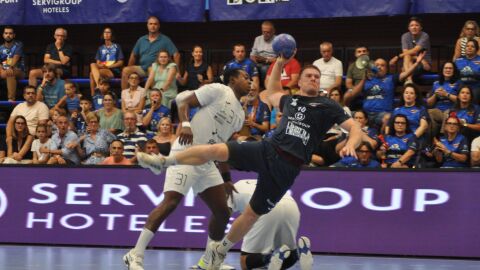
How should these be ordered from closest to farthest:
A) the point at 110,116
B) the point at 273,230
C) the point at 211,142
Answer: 1. the point at 273,230
2. the point at 211,142
3. the point at 110,116

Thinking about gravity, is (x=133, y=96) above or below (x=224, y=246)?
above

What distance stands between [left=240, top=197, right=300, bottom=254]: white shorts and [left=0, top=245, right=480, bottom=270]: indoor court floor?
105cm

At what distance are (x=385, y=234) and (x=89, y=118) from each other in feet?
21.5

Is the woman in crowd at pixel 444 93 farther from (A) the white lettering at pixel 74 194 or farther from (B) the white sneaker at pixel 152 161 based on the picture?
(B) the white sneaker at pixel 152 161

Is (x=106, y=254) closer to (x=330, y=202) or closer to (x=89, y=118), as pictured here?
(x=330, y=202)

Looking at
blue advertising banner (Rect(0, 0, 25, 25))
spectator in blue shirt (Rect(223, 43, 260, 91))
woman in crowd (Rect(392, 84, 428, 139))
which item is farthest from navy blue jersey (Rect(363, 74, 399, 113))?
blue advertising banner (Rect(0, 0, 25, 25))

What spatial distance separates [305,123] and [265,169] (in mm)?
651

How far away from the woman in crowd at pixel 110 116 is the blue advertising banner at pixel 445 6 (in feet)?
19.7

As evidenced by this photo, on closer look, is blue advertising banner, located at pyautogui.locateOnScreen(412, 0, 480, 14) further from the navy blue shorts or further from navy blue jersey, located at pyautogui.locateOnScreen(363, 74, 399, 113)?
the navy blue shorts

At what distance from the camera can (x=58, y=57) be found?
20.9 m

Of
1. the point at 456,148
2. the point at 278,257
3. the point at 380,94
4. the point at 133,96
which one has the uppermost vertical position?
the point at 380,94

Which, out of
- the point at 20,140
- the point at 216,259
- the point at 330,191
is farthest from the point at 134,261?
the point at 20,140

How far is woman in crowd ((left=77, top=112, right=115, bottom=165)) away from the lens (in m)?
16.9

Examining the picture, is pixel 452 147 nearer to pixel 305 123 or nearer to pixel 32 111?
pixel 305 123
